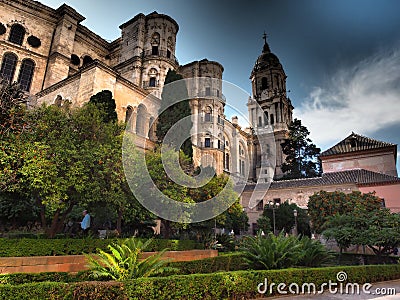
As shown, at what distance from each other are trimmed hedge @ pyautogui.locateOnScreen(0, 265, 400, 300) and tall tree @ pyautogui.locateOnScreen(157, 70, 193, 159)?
14.9m

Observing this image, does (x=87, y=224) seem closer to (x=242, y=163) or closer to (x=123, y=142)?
(x=123, y=142)

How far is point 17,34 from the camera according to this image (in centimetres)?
2653

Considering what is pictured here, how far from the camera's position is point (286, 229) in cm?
2727

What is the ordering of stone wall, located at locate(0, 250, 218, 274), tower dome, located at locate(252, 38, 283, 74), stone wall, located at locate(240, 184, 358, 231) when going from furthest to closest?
1. tower dome, located at locate(252, 38, 283, 74)
2. stone wall, located at locate(240, 184, 358, 231)
3. stone wall, located at locate(0, 250, 218, 274)

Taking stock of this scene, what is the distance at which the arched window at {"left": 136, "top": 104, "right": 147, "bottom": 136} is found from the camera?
23594 mm

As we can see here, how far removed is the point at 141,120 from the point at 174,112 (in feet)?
9.65

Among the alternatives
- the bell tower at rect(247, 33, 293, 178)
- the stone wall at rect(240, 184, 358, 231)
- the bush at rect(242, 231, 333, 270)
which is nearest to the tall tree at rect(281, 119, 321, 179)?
the bell tower at rect(247, 33, 293, 178)

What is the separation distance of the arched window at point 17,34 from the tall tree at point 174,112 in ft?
A: 48.6

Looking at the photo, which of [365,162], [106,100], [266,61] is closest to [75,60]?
[106,100]

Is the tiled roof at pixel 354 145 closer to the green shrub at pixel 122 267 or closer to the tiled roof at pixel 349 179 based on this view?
the tiled roof at pixel 349 179

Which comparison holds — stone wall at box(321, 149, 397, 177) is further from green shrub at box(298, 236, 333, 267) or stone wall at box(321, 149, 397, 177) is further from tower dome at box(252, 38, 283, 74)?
tower dome at box(252, 38, 283, 74)

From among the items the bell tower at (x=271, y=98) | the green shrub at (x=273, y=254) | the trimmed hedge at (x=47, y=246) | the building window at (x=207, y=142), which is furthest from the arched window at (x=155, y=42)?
the green shrub at (x=273, y=254)

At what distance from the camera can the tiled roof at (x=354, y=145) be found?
29047mm

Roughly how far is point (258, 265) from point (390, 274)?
200 inches
